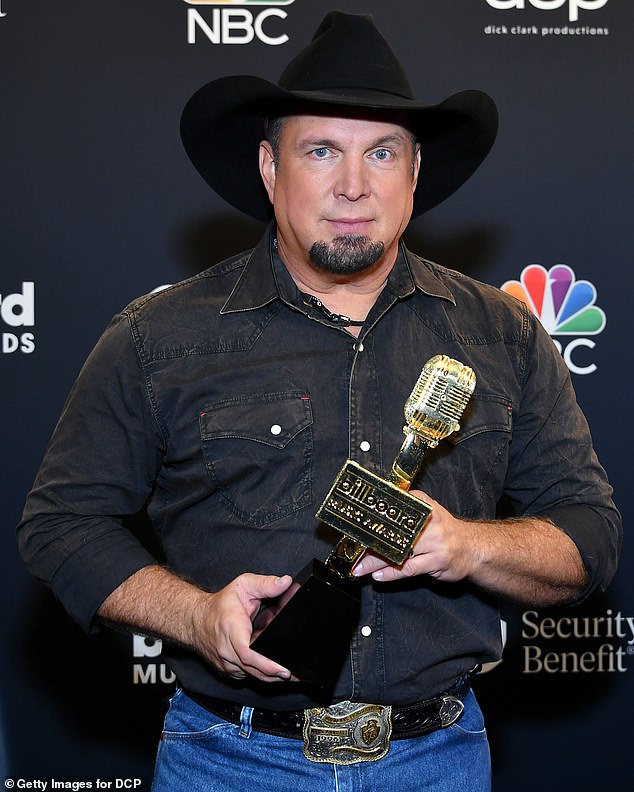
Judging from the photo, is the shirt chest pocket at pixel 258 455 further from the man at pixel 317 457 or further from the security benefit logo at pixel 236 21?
the security benefit logo at pixel 236 21

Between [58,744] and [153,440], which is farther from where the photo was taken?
[58,744]

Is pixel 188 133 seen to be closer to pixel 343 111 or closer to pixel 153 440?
pixel 343 111

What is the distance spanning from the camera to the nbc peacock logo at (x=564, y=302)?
258 centimetres

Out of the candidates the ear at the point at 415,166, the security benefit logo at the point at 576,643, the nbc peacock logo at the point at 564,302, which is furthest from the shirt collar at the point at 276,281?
the security benefit logo at the point at 576,643

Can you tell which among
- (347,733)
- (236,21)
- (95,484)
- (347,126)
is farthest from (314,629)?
(236,21)

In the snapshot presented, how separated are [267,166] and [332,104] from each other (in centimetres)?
21

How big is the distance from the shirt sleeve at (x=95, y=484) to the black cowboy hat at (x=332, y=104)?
43cm

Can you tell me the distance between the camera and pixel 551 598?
1.68 m

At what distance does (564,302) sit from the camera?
102 inches

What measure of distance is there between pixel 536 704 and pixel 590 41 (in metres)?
1.65

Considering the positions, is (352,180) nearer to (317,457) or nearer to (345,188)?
(345,188)

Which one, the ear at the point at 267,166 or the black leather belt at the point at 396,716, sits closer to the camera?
the black leather belt at the point at 396,716

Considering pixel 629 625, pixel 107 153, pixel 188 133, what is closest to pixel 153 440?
pixel 188 133

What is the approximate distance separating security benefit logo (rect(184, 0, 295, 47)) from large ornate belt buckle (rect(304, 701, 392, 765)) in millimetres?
1638
